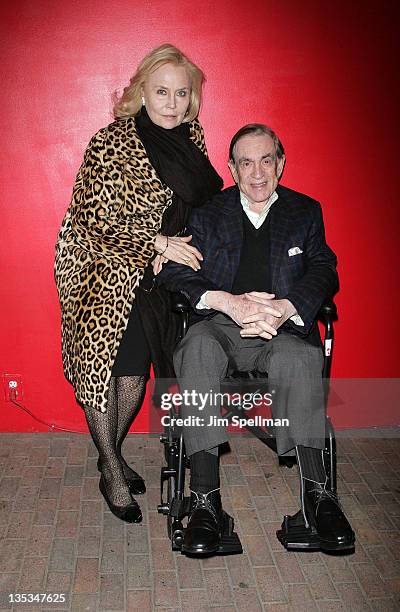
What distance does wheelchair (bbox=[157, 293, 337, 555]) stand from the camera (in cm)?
265

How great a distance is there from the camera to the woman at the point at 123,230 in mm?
3051

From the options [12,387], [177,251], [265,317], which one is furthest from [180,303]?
[12,387]

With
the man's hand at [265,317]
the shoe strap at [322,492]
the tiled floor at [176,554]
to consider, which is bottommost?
the tiled floor at [176,554]

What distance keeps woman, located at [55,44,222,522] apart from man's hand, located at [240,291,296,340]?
40 centimetres

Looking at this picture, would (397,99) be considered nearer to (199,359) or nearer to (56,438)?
(199,359)

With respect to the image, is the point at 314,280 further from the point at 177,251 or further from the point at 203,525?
the point at 203,525

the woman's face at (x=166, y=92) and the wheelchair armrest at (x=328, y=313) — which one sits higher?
the woman's face at (x=166, y=92)

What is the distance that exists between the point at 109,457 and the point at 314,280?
125 centimetres

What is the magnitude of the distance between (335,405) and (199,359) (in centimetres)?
155

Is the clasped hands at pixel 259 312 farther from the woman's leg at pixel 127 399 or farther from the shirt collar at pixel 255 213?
the woman's leg at pixel 127 399

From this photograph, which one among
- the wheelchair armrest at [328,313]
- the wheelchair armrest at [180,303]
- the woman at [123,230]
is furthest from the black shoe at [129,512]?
the wheelchair armrest at [328,313]

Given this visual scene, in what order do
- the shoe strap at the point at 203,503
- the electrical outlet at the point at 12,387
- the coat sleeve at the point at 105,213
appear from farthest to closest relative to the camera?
the electrical outlet at the point at 12,387, the coat sleeve at the point at 105,213, the shoe strap at the point at 203,503

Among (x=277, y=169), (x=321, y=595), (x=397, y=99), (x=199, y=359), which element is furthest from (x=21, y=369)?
(x=397, y=99)

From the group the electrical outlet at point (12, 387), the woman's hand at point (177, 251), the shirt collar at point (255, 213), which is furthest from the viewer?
the electrical outlet at point (12, 387)
